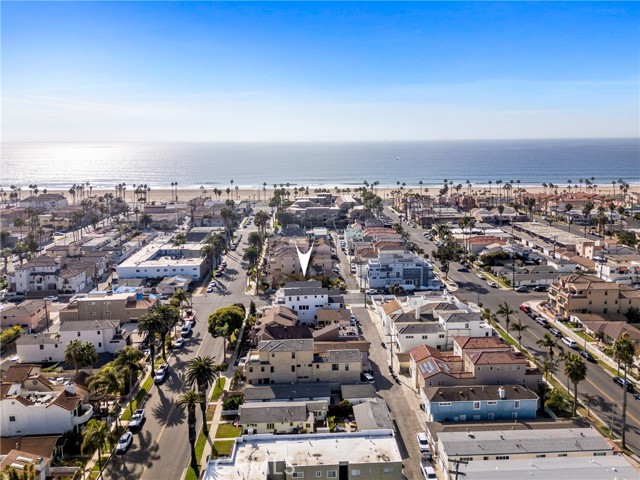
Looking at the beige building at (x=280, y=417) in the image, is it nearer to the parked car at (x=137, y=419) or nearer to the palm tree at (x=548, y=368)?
the parked car at (x=137, y=419)

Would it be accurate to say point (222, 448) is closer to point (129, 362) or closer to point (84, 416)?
point (84, 416)

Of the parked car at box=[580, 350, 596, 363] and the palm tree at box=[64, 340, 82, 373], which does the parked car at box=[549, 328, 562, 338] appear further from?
the palm tree at box=[64, 340, 82, 373]

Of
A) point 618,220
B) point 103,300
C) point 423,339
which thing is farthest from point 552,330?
point 618,220

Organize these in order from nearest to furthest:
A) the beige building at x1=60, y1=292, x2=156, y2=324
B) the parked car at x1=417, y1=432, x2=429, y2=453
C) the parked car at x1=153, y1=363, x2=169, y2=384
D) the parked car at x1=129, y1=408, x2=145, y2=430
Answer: the parked car at x1=417, y1=432, x2=429, y2=453 → the parked car at x1=129, y1=408, x2=145, y2=430 → the parked car at x1=153, y1=363, x2=169, y2=384 → the beige building at x1=60, y1=292, x2=156, y2=324

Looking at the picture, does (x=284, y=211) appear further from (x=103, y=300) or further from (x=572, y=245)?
(x=103, y=300)

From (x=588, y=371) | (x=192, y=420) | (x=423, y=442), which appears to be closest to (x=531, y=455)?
(x=423, y=442)

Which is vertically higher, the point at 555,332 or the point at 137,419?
the point at 555,332

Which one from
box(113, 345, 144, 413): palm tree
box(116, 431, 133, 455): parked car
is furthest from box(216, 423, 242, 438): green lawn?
box(113, 345, 144, 413): palm tree
